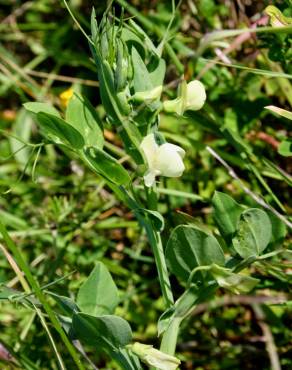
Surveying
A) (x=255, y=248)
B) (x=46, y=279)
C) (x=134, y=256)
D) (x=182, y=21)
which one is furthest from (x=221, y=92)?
(x=255, y=248)

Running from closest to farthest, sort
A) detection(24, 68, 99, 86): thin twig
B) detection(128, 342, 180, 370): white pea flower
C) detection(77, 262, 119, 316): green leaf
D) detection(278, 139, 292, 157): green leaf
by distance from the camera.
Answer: detection(128, 342, 180, 370): white pea flower, detection(77, 262, 119, 316): green leaf, detection(278, 139, 292, 157): green leaf, detection(24, 68, 99, 86): thin twig

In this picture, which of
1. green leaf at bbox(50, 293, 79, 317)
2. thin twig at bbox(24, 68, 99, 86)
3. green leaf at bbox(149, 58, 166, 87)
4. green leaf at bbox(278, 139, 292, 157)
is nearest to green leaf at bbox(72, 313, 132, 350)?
green leaf at bbox(50, 293, 79, 317)

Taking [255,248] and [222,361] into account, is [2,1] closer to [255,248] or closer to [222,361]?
[222,361]

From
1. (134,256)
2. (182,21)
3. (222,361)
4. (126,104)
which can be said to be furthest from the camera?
(182,21)

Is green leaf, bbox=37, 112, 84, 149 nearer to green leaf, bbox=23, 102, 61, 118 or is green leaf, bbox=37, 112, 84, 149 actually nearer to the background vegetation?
green leaf, bbox=23, 102, 61, 118

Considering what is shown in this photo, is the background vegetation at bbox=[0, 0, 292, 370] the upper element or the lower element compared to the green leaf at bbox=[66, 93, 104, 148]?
lower

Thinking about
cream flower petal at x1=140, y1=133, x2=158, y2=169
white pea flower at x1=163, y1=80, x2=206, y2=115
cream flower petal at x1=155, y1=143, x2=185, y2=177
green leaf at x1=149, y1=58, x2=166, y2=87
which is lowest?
cream flower petal at x1=155, y1=143, x2=185, y2=177

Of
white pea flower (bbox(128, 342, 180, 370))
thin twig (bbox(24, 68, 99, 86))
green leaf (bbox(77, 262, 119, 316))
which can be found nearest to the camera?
white pea flower (bbox(128, 342, 180, 370))
